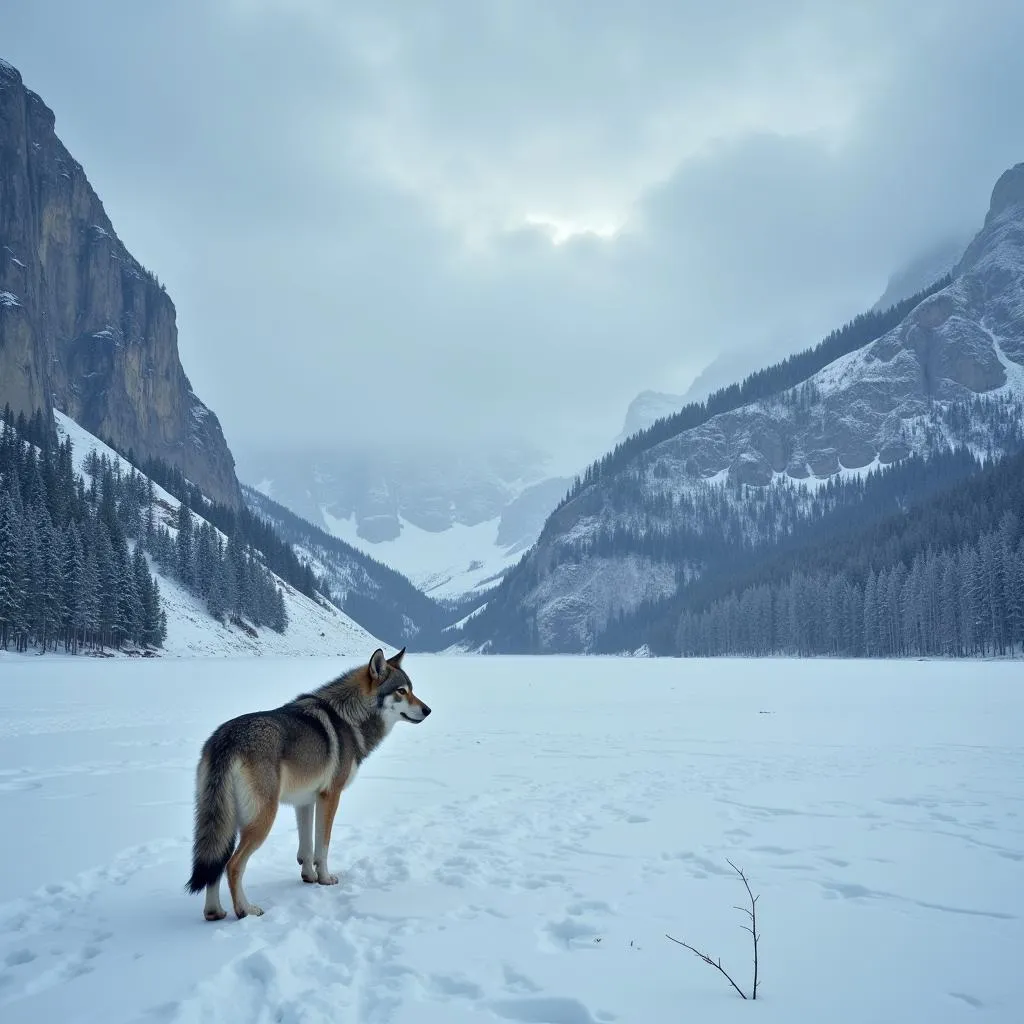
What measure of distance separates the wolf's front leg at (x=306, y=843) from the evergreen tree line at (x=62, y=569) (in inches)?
2693

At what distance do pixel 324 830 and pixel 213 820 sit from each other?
153 cm

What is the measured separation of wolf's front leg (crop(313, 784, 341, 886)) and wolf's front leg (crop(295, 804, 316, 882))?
6 centimetres

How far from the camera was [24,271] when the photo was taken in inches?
5846

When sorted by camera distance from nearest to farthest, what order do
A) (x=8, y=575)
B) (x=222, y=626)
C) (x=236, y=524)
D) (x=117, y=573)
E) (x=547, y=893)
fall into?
(x=547, y=893)
(x=8, y=575)
(x=117, y=573)
(x=222, y=626)
(x=236, y=524)

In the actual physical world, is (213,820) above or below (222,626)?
below

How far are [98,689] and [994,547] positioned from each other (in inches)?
4114

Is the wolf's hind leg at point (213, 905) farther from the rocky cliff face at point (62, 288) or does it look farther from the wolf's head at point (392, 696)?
the rocky cliff face at point (62, 288)

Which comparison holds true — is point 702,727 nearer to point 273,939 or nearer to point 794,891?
point 794,891

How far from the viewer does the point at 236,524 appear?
157m

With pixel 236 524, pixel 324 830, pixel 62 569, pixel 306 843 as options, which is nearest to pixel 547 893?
pixel 324 830

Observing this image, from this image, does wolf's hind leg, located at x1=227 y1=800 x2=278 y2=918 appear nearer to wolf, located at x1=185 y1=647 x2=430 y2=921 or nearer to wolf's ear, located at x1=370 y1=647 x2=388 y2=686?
wolf, located at x1=185 y1=647 x2=430 y2=921

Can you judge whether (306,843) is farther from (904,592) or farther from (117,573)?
(904,592)

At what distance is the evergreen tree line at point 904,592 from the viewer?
90.6 metres

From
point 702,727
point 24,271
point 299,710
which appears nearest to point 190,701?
point 702,727
